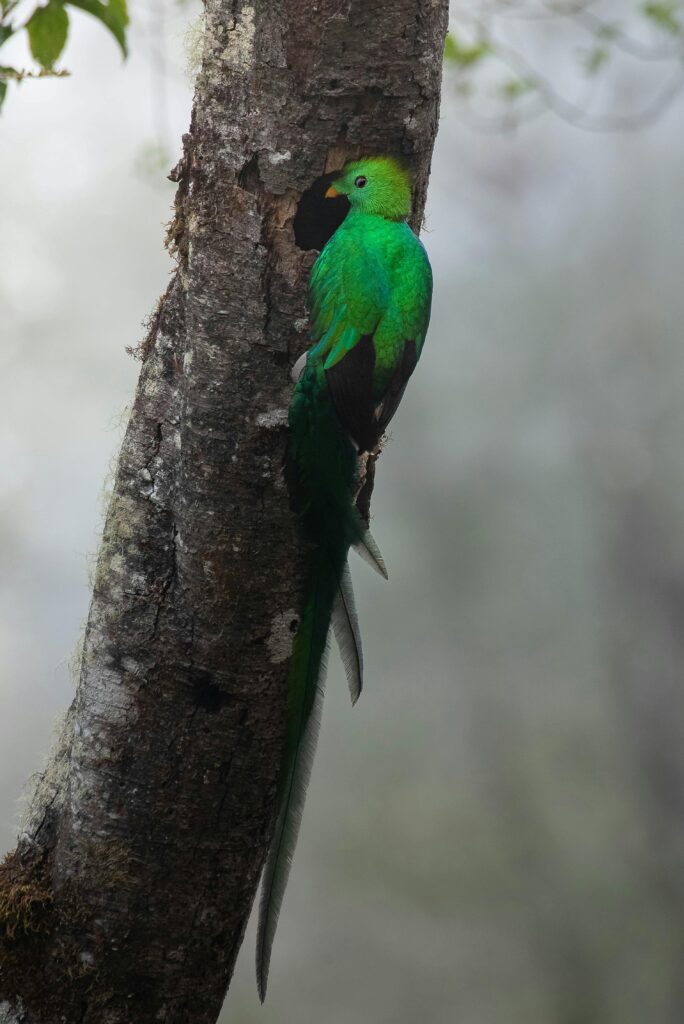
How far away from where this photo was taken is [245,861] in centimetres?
94

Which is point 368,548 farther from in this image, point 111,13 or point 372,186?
point 111,13

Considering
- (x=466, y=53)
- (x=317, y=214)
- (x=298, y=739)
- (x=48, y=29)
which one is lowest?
(x=298, y=739)

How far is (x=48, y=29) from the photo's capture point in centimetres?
98

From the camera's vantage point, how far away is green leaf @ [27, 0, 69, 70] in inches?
38.6

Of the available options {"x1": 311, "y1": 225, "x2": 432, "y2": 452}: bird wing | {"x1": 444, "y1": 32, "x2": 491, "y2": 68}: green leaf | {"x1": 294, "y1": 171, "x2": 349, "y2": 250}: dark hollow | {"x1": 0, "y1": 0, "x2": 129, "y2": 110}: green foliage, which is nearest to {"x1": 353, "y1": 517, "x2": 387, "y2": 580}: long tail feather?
{"x1": 311, "y1": 225, "x2": 432, "y2": 452}: bird wing

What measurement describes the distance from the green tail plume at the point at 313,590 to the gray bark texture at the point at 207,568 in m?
0.02

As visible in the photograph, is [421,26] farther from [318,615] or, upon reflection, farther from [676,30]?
[676,30]

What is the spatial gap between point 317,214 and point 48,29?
0.38m

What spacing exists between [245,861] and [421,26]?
775 millimetres

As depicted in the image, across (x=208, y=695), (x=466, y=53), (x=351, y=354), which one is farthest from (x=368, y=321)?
(x=466, y=53)

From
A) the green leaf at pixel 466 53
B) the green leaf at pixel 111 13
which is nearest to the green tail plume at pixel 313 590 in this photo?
the green leaf at pixel 111 13

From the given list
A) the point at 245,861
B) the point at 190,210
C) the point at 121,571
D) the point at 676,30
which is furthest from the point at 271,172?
the point at 676,30

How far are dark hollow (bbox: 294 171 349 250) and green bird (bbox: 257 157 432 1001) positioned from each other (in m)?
0.01

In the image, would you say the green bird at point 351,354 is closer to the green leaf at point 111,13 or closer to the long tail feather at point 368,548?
the long tail feather at point 368,548
